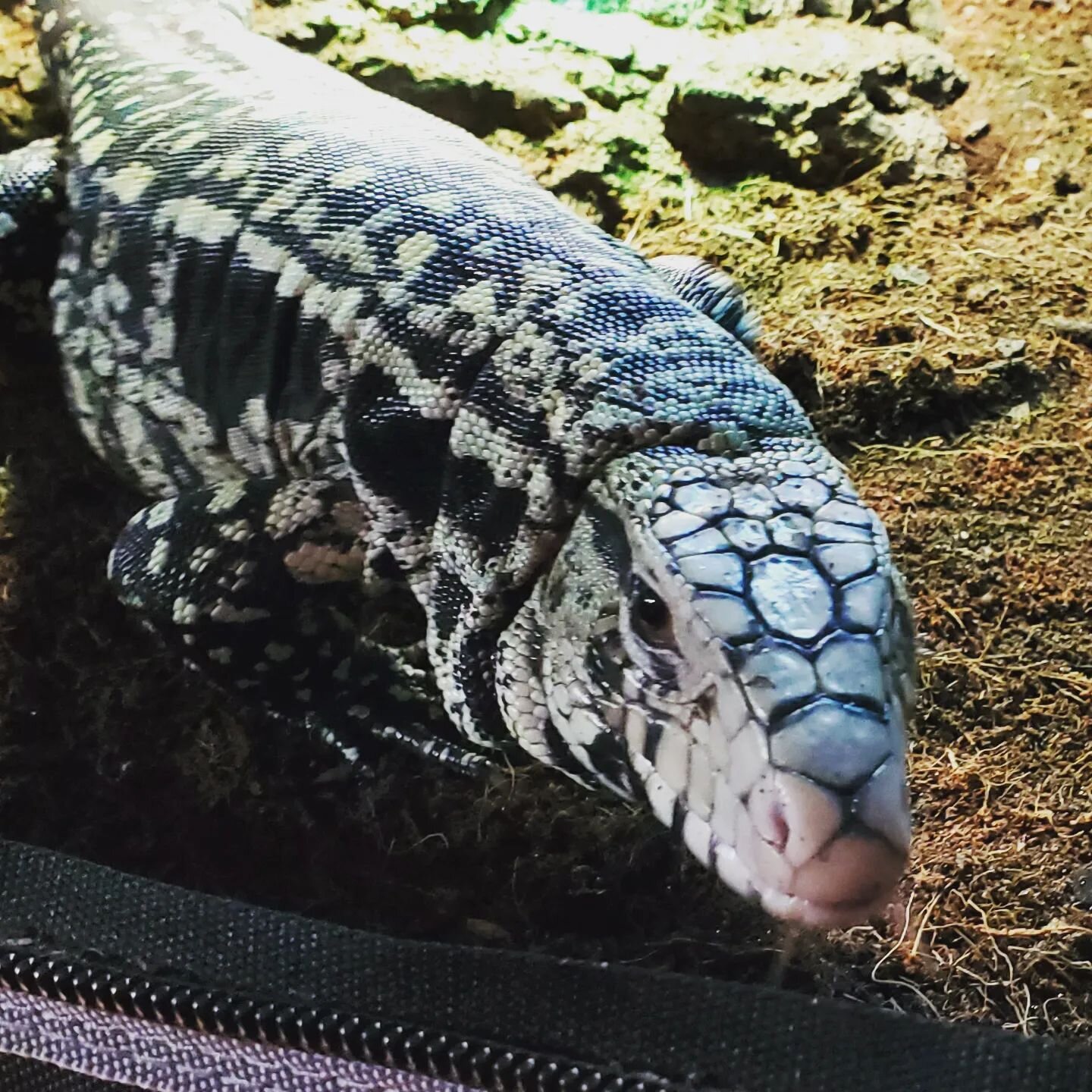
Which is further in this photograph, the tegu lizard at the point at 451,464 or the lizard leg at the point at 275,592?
the lizard leg at the point at 275,592

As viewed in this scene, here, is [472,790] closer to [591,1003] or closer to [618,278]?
[591,1003]

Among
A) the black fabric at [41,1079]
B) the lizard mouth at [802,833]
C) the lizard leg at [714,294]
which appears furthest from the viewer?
the lizard leg at [714,294]

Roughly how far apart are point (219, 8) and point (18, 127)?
1.73ft

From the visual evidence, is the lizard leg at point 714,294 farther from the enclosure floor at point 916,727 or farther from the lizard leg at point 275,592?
the lizard leg at point 275,592

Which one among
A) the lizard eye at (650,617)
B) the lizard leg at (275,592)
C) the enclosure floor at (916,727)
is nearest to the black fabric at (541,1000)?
the enclosure floor at (916,727)

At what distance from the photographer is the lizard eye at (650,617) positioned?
4.01 feet

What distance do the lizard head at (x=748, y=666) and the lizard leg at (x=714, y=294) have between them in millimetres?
887

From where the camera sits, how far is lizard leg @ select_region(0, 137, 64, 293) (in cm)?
232

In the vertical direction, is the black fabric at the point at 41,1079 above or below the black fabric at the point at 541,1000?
below

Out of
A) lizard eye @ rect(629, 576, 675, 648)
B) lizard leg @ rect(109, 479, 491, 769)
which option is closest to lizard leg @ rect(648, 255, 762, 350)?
lizard leg @ rect(109, 479, 491, 769)

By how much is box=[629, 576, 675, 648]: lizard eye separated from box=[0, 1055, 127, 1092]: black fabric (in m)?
0.80

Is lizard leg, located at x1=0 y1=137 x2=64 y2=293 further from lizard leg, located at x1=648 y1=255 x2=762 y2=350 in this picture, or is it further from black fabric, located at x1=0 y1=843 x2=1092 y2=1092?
black fabric, located at x1=0 y1=843 x2=1092 y2=1092


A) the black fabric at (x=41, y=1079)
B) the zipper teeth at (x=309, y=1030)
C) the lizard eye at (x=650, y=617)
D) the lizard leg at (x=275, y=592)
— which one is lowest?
the black fabric at (x=41, y=1079)

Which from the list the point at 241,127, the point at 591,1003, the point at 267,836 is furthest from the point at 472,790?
the point at 241,127
